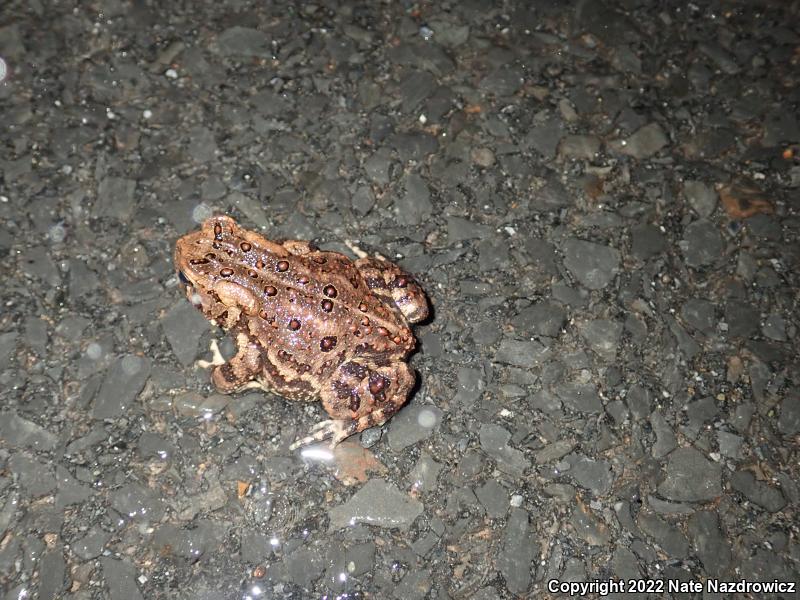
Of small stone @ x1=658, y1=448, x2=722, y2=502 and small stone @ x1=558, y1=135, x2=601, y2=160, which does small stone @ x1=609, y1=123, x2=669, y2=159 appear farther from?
small stone @ x1=658, y1=448, x2=722, y2=502

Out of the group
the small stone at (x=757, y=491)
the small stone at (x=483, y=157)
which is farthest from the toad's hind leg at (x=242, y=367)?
the small stone at (x=757, y=491)

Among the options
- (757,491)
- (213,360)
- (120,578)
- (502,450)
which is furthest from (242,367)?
(757,491)

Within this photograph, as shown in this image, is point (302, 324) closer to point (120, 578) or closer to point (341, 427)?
point (341, 427)

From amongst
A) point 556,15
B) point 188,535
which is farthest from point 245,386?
point 556,15

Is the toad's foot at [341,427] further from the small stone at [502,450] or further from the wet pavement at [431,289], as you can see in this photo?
the small stone at [502,450]

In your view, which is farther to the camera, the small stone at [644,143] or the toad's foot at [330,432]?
the small stone at [644,143]
